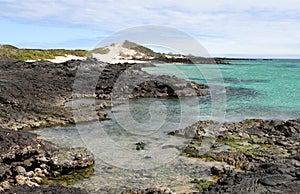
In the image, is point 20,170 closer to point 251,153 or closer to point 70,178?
point 70,178

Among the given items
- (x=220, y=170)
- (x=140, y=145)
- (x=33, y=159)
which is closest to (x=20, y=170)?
(x=33, y=159)

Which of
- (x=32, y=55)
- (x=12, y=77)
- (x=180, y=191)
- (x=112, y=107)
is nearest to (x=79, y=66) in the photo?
(x=12, y=77)

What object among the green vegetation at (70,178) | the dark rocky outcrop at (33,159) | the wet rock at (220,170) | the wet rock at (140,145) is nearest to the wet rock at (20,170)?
the dark rocky outcrop at (33,159)

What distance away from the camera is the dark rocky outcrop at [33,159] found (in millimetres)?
13562

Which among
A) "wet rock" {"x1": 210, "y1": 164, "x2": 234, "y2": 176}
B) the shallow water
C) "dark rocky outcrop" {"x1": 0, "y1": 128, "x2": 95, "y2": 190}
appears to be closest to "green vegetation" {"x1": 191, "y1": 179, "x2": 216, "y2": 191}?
the shallow water

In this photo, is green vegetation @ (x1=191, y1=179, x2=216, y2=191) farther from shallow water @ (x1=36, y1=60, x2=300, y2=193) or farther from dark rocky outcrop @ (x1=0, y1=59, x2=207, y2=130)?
dark rocky outcrop @ (x1=0, y1=59, x2=207, y2=130)

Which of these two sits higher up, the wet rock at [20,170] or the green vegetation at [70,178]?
the wet rock at [20,170]

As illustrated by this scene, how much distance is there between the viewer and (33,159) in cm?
1475

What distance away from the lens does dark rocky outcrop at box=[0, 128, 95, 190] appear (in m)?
13.6

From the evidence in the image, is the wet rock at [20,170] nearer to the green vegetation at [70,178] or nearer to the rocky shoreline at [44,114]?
the rocky shoreline at [44,114]

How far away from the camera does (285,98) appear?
42812 mm

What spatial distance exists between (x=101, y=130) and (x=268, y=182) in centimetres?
1369

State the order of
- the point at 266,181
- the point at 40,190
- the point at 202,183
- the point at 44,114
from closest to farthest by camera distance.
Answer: the point at 40,190
the point at 266,181
the point at 202,183
the point at 44,114

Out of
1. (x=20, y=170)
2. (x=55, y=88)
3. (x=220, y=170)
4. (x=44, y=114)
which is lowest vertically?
(x=220, y=170)
